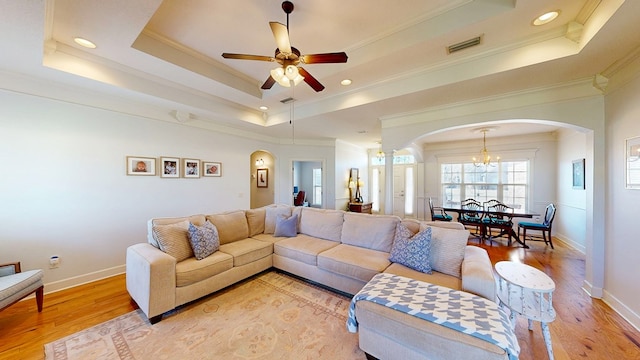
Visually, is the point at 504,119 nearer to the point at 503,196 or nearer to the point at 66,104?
the point at 503,196

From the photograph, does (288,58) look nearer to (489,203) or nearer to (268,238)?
(268,238)

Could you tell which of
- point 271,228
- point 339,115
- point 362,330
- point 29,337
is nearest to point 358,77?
point 339,115

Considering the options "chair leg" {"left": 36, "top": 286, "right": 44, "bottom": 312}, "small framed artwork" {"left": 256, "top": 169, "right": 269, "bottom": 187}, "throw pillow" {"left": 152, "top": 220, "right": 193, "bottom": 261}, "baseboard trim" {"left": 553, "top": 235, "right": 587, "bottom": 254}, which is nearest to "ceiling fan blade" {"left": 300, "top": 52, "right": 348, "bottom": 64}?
"throw pillow" {"left": 152, "top": 220, "right": 193, "bottom": 261}

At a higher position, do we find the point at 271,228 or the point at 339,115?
the point at 339,115

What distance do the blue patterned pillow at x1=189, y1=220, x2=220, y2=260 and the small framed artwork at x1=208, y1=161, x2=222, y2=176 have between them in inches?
77.3

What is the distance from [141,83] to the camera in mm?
3041

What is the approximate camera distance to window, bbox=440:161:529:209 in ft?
19.4

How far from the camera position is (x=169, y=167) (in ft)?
12.8

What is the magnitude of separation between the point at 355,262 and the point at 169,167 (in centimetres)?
358

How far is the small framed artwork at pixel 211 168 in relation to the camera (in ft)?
14.6

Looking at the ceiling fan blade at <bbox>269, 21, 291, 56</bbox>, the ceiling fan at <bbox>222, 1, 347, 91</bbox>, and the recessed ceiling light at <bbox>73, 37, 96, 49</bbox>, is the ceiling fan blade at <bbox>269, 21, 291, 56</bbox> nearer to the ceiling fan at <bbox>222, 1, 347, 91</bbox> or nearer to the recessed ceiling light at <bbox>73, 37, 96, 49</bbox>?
the ceiling fan at <bbox>222, 1, 347, 91</bbox>

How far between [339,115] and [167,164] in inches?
126

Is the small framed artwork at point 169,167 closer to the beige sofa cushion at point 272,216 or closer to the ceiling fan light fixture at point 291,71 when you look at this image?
the beige sofa cushion at point 272,216

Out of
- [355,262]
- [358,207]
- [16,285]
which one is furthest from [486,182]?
[16,285]
